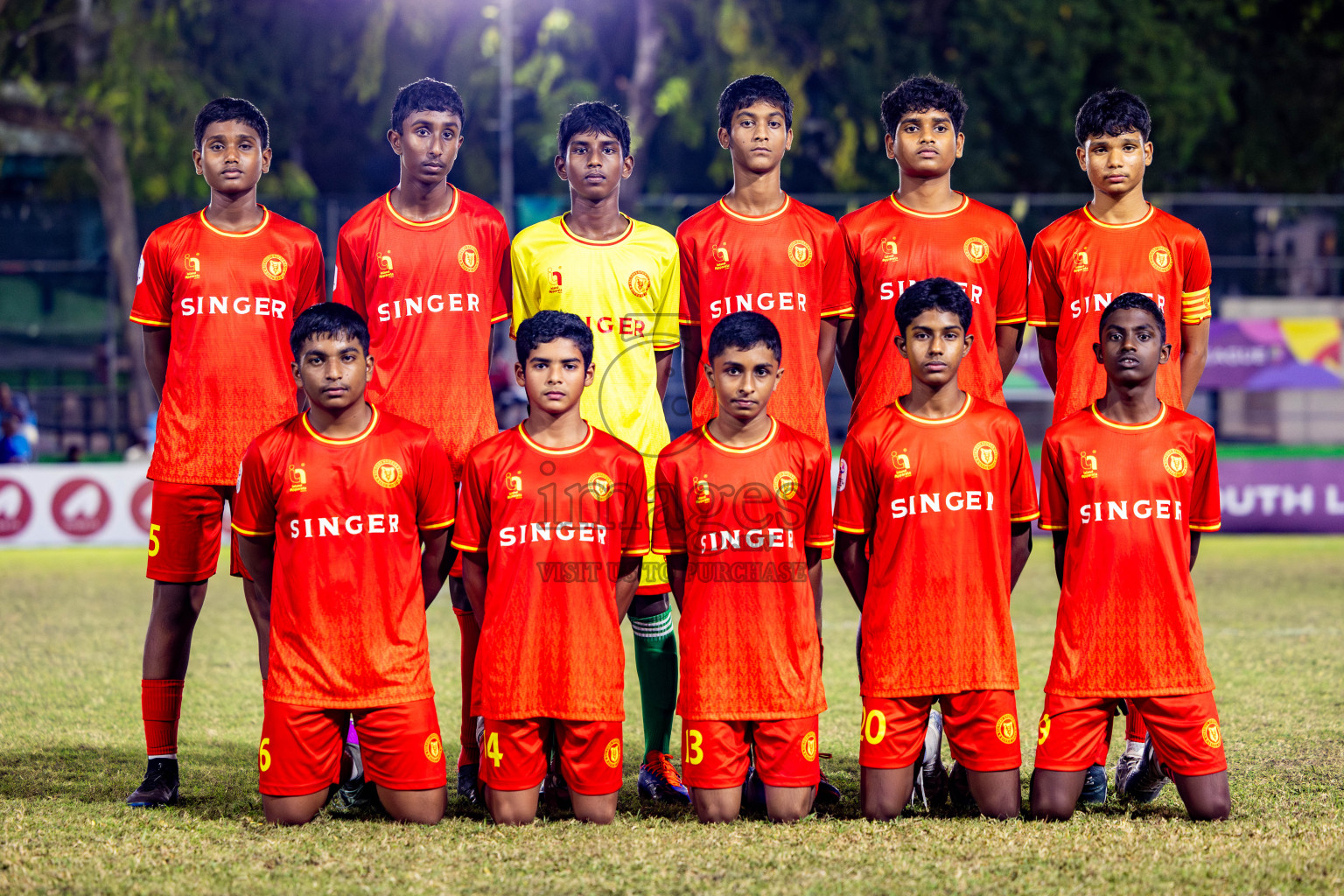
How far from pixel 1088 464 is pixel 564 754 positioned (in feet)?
6.65

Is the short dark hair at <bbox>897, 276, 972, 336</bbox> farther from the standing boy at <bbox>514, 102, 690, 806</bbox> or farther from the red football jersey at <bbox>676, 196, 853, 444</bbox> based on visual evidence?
the standing boy at <bbox>514, 102, 690, 806</bbox>

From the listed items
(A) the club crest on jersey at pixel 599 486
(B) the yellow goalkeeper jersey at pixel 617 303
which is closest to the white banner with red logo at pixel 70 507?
(B) the yellow goalkeeper jersey at pixel 617 303

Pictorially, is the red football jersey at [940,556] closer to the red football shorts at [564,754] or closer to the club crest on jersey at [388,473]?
the red football shorts at [564,754]

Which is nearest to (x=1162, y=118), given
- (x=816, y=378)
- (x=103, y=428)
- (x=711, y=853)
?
(x=103, y=428)

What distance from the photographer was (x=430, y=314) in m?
4.93

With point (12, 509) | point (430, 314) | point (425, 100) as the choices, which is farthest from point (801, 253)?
point (12, 509)

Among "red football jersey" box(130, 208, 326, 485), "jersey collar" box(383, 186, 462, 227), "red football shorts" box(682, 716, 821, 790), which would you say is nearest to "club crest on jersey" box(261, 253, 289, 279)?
"red football jersey" box(130, 208, 326, 485)

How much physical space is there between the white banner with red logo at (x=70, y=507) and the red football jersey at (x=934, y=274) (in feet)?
37.3

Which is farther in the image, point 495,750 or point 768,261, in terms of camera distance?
point 768,261

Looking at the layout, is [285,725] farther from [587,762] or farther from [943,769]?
[943,769]

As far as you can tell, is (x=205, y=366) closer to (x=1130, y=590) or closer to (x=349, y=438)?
(x=349, y=438)

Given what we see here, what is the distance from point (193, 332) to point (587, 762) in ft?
7.06

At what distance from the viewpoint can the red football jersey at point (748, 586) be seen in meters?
4.50

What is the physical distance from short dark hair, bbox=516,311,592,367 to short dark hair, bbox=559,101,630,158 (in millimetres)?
786
